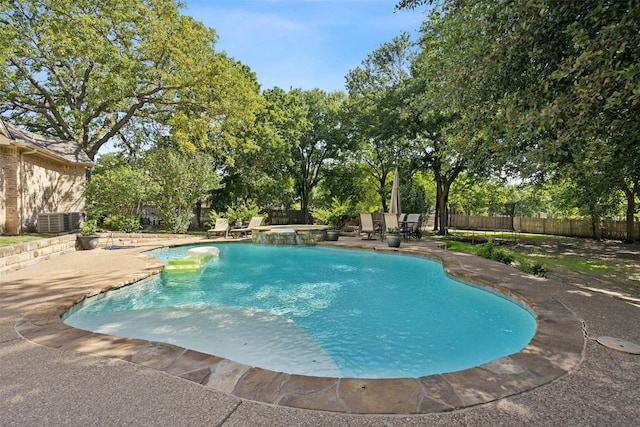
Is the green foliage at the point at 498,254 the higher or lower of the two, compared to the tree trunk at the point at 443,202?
lower

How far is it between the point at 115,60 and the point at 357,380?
16448mm

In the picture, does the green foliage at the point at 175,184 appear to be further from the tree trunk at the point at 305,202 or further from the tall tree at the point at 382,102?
the tree trunk at the point at 305,202

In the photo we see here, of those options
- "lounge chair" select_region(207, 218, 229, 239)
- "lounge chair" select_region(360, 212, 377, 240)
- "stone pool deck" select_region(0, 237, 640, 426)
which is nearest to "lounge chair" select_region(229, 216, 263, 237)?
"lounge chair" select_region(207, 218, 229, 239)

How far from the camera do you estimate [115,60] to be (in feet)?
45.2

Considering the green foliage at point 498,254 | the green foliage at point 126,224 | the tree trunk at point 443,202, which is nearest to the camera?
the green foliage at point 498,254

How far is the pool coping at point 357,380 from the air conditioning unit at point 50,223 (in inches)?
445

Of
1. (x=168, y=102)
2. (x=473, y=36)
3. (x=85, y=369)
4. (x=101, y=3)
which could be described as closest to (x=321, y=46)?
(x=473, y=36)

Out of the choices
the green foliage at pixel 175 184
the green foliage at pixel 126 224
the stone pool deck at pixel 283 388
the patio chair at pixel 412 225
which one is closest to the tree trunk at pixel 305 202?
the green foliage at pixel 175 184

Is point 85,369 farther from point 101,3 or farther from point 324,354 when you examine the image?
point 101,3

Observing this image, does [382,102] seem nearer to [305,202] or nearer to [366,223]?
[366,223]

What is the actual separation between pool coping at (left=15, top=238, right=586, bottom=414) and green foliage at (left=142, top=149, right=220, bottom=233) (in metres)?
12.0

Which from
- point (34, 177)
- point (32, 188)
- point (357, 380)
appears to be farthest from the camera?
point (34, 177)

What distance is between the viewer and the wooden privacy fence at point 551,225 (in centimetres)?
1631

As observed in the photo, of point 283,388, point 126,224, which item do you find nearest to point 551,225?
point 283,388
